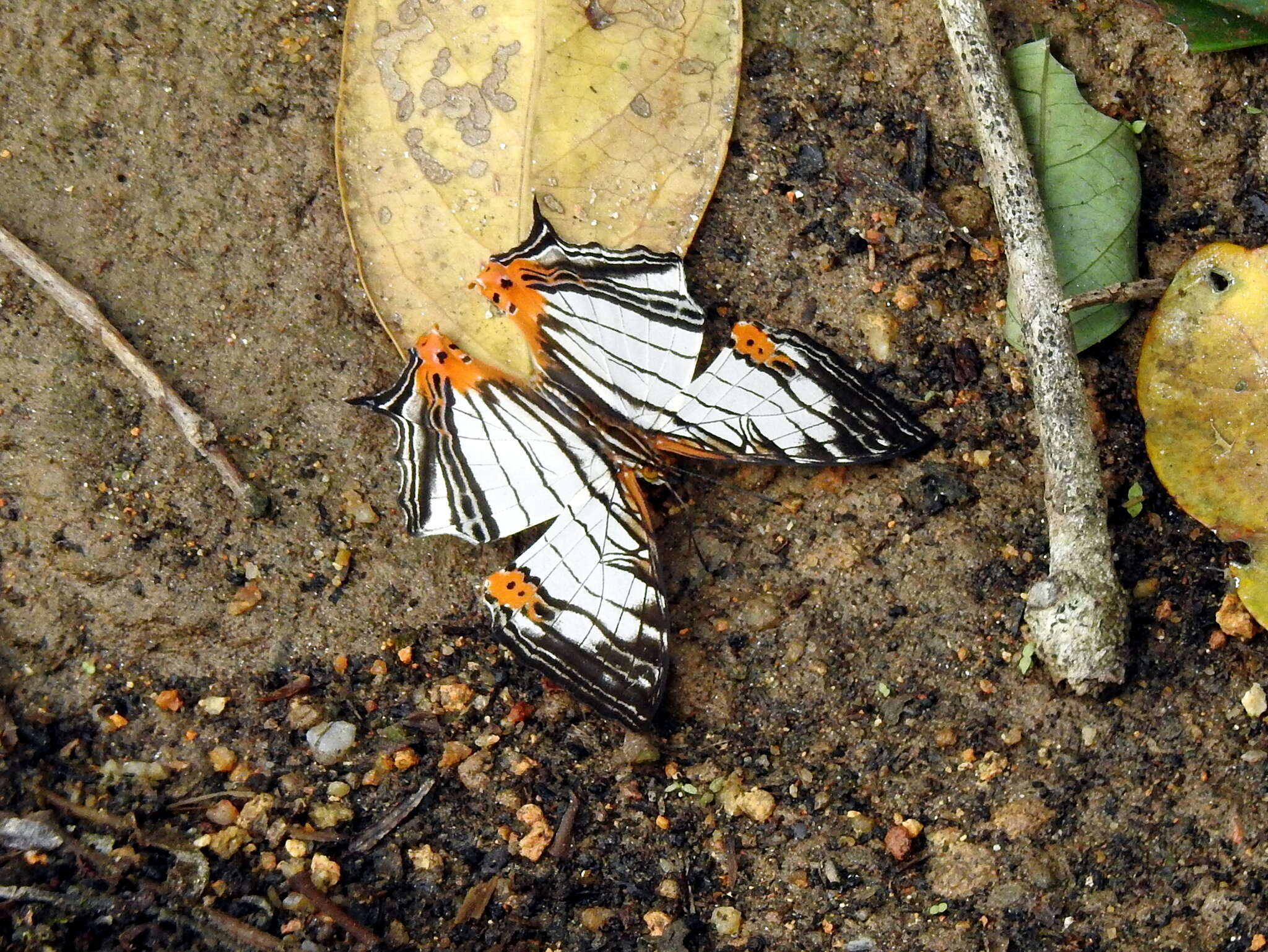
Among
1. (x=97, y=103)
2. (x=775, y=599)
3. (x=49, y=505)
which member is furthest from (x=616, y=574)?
(x=97, y=103)

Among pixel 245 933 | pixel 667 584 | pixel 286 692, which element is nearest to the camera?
pixel 245 933

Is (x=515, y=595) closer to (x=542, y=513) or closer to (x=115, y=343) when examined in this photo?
(x=542, y=513)

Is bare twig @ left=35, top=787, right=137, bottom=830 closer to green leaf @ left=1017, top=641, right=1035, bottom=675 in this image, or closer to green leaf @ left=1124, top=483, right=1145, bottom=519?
green leaf @ left=1017, top=641, right=1035, bottom=675

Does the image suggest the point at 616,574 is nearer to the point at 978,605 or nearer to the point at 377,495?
the point at 377,495

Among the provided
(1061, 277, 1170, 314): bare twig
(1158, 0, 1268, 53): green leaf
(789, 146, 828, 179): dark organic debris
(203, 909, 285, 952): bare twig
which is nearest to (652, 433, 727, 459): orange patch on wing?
Result: (789, 146, 828, 179): dark organic debris

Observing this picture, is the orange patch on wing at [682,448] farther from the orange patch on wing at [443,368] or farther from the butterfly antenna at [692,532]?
the orange patch on wing at [443,368]

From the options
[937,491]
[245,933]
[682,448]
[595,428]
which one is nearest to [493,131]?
[595,428]

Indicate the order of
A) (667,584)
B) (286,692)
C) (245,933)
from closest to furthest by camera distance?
(245,933), (286,692), (667,584)
